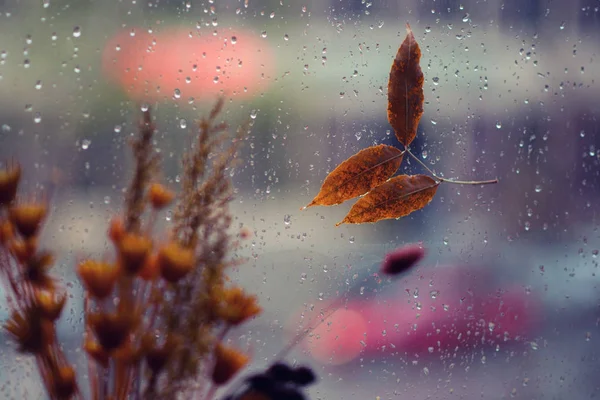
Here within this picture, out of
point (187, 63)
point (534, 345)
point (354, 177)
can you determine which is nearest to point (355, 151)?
point (354, 177)

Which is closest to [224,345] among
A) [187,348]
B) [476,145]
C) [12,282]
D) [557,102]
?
[187,348]

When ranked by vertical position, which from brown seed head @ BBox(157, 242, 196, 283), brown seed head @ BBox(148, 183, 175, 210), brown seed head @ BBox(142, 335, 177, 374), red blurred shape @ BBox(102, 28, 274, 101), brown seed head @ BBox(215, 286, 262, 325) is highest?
red blurred shape @ BBox(102, 28, 274, 101)

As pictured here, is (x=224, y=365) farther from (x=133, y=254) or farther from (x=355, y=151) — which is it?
(x=355, y=151)

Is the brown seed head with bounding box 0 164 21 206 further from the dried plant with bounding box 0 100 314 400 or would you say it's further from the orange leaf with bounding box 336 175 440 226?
the orange leaf with bounding box 336 175 440 226

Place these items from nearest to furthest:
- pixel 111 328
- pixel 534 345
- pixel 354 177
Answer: pixel 111 328 < pixel 354 177 < pixel 534 345

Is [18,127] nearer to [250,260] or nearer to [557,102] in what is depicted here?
[250,260]

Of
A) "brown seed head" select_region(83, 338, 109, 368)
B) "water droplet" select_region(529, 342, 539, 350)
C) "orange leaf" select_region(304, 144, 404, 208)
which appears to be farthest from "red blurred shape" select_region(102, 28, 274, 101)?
"water droplet" select_region(529, 342, 539, 350)
